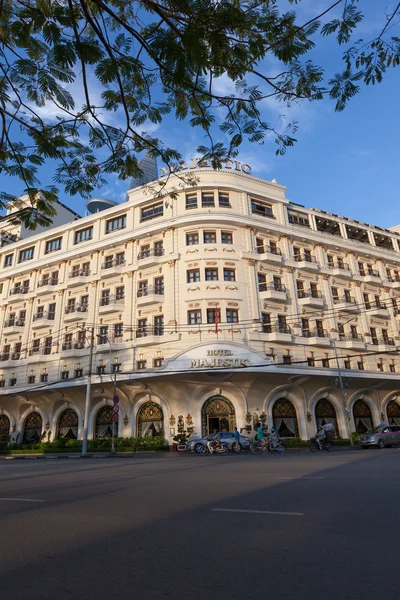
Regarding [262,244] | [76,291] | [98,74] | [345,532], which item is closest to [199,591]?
[345,532]

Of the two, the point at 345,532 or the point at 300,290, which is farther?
the point at 300,290

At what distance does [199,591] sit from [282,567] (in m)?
0.76

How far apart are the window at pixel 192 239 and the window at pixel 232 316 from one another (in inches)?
223

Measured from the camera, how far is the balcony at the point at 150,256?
1164 inches

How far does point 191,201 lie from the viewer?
99.5 feet

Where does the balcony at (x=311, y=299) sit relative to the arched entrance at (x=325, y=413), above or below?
above

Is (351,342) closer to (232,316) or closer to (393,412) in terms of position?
(393,412)

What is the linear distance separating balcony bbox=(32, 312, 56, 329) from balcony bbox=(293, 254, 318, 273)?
20.4 meters

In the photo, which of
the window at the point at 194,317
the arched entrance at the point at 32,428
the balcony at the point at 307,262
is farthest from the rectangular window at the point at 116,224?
the arched entrance at the point at 32,428

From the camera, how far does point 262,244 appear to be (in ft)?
103

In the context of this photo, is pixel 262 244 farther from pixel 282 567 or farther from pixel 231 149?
pixel 282 567

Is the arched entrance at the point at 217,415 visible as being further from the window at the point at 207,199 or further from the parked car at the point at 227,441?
the window at the point at 207,199

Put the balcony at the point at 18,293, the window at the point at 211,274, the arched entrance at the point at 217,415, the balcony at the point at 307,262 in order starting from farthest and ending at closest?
the balcony at the point at 18,293 < the balcony at the point at 307,262 < the window at the point at 211,274 < the arched entrance at the point at 217,415

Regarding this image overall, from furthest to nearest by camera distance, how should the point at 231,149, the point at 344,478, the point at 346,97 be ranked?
the point at 344,478 < the point at 231,149 < the point at 346,97
